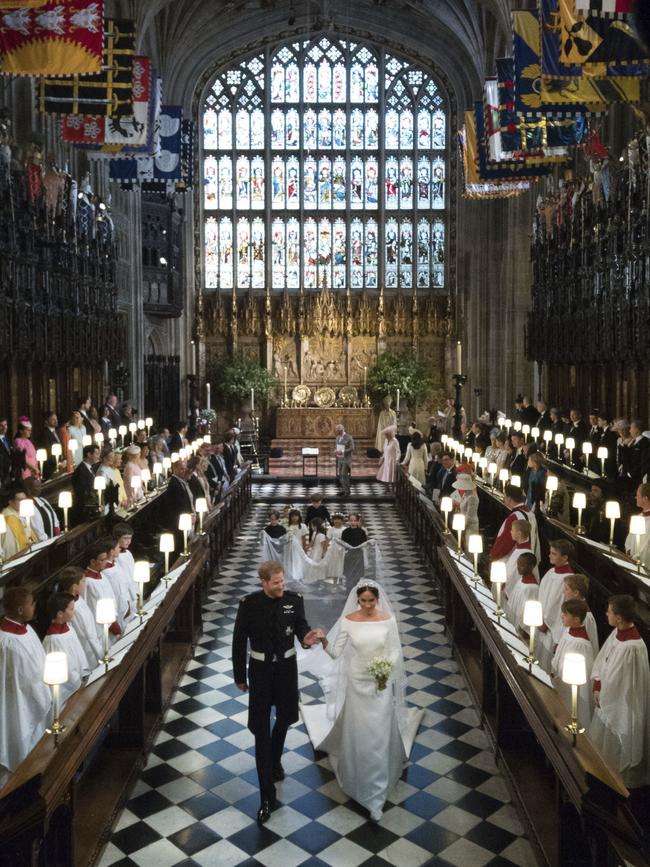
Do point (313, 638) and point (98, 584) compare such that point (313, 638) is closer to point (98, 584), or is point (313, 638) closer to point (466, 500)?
point (98, 584)

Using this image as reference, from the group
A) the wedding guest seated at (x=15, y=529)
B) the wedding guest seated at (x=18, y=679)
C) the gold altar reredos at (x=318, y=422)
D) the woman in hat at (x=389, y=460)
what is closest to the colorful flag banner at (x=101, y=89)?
the wedding guest seated at (x=15, y=529)

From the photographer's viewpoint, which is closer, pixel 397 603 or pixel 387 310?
pixel 397 603

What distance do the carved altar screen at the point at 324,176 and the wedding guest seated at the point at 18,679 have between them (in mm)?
27343

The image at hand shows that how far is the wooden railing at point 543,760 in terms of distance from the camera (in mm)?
4676

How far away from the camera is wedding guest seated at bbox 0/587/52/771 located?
646 cm

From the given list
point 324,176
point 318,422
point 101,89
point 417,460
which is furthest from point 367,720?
point 324,176

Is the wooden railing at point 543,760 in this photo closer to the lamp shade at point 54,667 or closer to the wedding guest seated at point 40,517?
the lamp shade at point 54,667

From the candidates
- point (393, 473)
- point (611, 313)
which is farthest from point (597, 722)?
point (393, 473)

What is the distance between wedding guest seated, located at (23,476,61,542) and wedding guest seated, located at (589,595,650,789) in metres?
6.29

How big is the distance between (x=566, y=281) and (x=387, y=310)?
13.4 metres

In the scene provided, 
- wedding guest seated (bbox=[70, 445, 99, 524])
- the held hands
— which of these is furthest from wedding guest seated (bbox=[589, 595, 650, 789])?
wedding guest seated (bbox=[70, 445, 99, 524])

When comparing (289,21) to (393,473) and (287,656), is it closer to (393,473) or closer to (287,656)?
(393,473)

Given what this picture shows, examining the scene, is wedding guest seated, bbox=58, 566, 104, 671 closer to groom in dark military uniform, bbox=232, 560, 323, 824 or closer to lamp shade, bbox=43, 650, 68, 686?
groom in dark military uniform, bbox=232, 560, 323, 824

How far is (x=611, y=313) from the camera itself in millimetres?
16828
